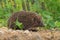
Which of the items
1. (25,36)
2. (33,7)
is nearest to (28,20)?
(25,36)

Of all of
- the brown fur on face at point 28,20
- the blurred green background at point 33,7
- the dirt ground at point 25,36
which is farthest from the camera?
the blurred green background at point 33,7

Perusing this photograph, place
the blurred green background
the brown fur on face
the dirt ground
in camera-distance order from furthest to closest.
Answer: the blurred green background → the brown fur on face → the dirt ground

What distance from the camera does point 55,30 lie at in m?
4.35

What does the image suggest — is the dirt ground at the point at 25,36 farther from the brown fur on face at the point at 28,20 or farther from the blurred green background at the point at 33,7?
the blurred green background at the point at 33,7

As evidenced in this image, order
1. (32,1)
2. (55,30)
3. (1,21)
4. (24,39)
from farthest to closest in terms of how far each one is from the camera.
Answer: (32,1)
(1,21)
(55,30)
(24,39)

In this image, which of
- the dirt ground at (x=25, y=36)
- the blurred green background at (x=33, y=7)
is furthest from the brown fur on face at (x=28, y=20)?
the blurred green background at (x=33, y=7)

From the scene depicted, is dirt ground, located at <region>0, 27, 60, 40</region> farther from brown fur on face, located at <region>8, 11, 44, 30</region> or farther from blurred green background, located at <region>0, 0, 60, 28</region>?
blurred green background, located at <region>0, 0, 60, 28</region>

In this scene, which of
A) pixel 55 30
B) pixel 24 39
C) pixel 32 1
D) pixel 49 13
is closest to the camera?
pixel 24 39

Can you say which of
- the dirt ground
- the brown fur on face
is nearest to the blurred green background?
the brown fur on face

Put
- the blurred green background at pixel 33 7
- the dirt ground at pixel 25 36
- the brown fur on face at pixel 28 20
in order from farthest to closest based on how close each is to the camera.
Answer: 1. the blurred green background at pixel 33 7
2. the brown fur on face at pixel 28 20
3. the dirt ground at pixel 25 36

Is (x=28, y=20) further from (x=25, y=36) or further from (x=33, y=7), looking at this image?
(x=33, y=7)

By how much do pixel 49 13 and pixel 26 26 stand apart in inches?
45.0

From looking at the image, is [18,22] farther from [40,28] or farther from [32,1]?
[32,1]

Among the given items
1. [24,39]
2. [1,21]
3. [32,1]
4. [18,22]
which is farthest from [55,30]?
[32,1]
